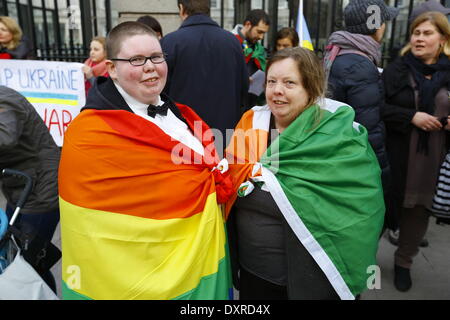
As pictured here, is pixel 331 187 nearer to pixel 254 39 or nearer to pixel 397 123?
pixel 397 123

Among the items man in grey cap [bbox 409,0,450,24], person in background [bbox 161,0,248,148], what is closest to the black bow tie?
person in background [bbox 161,0,248,148]

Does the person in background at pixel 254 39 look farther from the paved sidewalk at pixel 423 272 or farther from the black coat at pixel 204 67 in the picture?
the paved sidewalk at pixel 423 272

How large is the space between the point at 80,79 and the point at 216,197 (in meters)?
3.42

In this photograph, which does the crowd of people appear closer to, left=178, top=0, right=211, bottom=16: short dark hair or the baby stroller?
the baby stroller

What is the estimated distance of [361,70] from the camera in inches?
112

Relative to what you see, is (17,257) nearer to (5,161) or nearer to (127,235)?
(127,235)

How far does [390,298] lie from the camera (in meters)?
3.29

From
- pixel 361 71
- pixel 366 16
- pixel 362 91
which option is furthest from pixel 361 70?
pixel 366 16

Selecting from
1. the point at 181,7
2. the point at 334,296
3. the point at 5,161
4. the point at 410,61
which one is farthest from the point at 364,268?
the point at 181,7

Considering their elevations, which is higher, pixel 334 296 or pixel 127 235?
pixel 127 235

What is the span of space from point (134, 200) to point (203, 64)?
81.1 inches

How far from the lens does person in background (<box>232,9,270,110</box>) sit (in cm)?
476

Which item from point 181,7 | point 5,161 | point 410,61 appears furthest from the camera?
point 181,7

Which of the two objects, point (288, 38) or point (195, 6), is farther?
point (288, 38)
